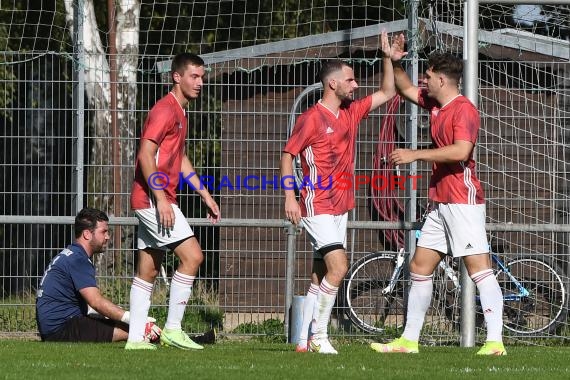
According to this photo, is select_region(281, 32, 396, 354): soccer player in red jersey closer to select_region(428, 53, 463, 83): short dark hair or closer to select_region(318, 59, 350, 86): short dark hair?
select_region(318, 59, 350, 86): short dark hair

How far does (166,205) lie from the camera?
9.41 m

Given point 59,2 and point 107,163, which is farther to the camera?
point 59,2

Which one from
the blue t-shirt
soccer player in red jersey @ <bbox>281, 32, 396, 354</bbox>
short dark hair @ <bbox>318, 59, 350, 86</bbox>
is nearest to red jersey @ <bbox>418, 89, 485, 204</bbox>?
soccer player in red jersey @ <bbox>281, 32, 396, 354</bbox>

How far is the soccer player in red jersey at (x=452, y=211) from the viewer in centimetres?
959

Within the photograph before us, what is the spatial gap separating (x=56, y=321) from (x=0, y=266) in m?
2.14

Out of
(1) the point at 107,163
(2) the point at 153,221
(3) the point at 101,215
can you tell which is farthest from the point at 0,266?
(2) the point at 153,221

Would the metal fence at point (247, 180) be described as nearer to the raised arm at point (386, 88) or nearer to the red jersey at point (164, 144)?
the raised arm at point (386, 88)

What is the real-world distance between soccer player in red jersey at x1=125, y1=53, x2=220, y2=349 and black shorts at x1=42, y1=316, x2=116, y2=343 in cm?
120

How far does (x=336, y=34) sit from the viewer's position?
14.6 metres

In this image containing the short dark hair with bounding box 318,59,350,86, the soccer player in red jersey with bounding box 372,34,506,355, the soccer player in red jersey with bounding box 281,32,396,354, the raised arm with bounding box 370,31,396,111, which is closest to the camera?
the soccer player in red jersey with bounding box 281,32,396,354

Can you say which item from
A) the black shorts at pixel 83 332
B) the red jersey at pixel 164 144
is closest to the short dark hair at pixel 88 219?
the black shorts at pixel 83 332

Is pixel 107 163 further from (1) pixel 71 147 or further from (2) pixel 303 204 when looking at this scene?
(2) pixel 303 204

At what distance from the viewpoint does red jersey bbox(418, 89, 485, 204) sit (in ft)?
31.6

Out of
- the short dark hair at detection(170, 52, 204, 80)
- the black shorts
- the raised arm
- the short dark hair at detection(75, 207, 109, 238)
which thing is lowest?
the black shorts
